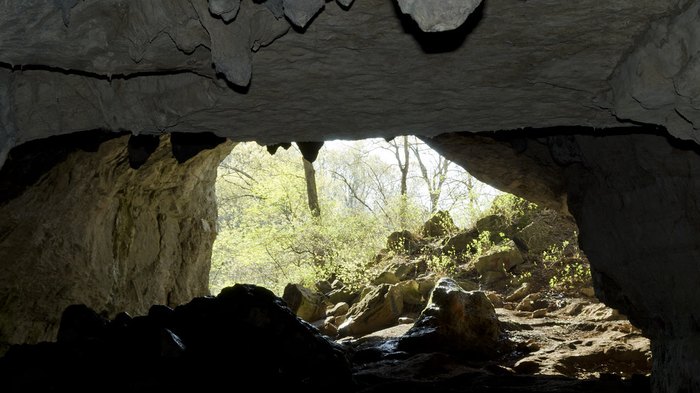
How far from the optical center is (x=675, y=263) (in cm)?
552

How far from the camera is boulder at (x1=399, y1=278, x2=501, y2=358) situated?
415 inches

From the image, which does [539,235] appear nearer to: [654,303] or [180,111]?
[654,303]

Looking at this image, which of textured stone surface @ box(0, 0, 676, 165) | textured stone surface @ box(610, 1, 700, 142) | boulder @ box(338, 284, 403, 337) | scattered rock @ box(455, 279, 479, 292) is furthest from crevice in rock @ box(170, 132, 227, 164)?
scattered rock @ box(455, 279, 479, 292)

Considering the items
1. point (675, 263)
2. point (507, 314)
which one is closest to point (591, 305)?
point (507, 314)

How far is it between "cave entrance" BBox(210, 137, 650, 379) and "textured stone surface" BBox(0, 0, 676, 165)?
6222 millimetres

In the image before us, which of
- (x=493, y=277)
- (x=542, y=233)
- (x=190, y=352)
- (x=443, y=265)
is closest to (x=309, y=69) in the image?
(x=190, y=352)

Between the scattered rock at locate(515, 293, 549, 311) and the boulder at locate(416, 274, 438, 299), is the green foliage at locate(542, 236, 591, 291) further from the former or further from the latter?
the boulder at locate(416, 274, 438, 299)

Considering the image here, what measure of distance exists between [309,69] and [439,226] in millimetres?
16584

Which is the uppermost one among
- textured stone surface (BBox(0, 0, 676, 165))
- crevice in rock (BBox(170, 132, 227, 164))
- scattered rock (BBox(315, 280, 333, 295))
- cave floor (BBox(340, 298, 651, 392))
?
crevice in rock (BBox(170, 132, 227, 164))

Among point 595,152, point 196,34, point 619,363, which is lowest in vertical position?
point 619,363

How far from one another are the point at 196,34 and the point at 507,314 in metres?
11.8

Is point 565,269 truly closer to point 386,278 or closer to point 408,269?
point 408,269

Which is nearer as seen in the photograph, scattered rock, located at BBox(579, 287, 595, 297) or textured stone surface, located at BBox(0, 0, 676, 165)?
textured stone surface, located at BBox(0, 0, 676, 165)

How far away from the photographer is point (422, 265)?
18375mm
